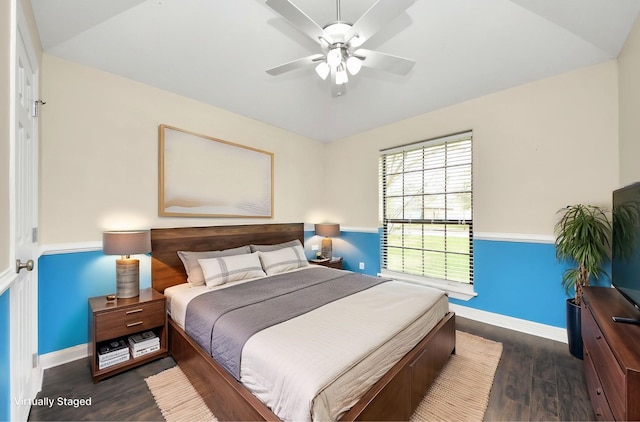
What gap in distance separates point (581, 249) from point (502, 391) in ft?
4.78

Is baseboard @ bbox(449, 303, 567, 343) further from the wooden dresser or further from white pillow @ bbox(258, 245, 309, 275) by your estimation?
white pillow @ bbox(258, 245, 309, 275)

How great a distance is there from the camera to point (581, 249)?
92.6 inches

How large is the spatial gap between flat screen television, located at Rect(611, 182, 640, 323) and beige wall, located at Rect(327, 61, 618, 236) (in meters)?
0.89

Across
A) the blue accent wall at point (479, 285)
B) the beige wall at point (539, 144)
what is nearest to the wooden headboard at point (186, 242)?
the blue accent wall at point (479, 285)

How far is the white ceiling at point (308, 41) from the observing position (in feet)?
7.15

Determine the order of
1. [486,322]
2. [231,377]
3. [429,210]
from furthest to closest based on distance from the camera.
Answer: [429,210] → [486,322] → [231,377]

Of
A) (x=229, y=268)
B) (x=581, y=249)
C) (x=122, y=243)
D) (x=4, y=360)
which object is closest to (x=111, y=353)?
(x=122, y=243)

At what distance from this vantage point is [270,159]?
13.1 feet

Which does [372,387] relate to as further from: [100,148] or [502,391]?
[100,148]

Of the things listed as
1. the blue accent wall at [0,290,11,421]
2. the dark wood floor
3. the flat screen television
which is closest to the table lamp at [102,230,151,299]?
the dark wood floor

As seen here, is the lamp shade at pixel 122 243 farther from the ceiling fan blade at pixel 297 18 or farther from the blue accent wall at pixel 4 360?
the ceiling fan blade at pixel 297 18

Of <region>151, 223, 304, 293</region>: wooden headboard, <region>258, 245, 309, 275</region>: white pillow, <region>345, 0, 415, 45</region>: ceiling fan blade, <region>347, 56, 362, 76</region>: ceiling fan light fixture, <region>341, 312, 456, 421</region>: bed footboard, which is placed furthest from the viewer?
<region>258, 245, 309, 275</region>: white pillow

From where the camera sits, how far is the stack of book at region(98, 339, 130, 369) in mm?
2111

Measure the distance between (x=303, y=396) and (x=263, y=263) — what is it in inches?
86.4
